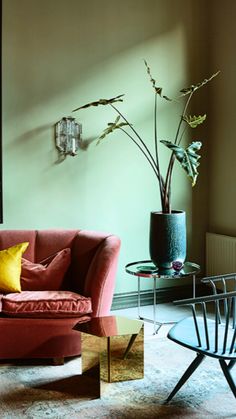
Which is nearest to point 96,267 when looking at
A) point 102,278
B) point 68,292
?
point 102,278

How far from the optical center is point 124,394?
11.4 feet

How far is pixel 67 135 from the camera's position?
503 cm

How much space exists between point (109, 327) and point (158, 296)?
6.33 feet

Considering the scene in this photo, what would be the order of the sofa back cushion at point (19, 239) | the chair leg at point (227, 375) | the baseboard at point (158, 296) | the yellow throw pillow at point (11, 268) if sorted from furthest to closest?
the baseboard at point (158, 296) → the sofa back cushion at point (19, 239) → the yellow throw pillow at point (11, 268) → the chair leg at point (227, 375)

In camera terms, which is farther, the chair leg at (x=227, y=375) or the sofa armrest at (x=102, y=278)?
the sofa armrest at (x=102, y=278)

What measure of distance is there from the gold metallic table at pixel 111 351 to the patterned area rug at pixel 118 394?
64 millimetres

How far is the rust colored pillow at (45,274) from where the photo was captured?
4371mm

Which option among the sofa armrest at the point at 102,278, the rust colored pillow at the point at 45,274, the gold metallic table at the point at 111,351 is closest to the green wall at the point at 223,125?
the sofa armrest at the point at 102,278

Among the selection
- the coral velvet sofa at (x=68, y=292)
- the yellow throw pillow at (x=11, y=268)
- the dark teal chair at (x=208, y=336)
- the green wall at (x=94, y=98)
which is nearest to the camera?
the dark teal chair at (x=208, y=336)

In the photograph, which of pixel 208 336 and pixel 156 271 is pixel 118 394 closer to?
pixel 208 336

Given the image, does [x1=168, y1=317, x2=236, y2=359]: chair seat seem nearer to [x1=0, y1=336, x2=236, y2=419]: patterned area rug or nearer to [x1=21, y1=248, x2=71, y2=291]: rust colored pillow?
[x1=0, y1=336, x2=236, y2=419]: patterned area rug

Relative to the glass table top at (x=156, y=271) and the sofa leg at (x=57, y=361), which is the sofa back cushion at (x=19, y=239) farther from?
the sofa leg at (x=57, y=361)

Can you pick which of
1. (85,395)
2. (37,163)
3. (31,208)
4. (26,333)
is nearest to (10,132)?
(37,163)

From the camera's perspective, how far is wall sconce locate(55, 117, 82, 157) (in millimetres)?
5016
